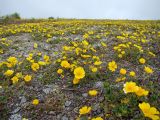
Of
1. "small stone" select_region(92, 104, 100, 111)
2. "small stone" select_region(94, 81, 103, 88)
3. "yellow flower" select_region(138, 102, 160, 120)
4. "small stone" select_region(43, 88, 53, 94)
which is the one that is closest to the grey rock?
"small stone" select_region(43, 88, 53, 94)

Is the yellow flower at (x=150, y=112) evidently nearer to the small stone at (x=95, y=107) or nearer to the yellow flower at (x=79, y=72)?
the small stone at (x=95, y=107)

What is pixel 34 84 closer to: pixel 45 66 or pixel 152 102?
pixel 45 66

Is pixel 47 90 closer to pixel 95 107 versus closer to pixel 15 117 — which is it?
pixel 15 117

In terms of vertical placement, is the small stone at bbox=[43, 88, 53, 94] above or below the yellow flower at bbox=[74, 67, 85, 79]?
below

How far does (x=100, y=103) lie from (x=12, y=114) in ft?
5.97


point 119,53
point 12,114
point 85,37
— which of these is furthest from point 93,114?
point 85,37

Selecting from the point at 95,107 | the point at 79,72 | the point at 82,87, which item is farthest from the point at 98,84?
the point at 95,107

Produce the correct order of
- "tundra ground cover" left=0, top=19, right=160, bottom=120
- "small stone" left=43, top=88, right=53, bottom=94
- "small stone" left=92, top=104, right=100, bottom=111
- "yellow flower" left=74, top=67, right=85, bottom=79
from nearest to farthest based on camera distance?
"tundra ground cover" left=0, top=19, right=160, bottom=120, "small stone" left=92, top=104, right=100, bottom=111, "yellow flower" left=74, top=67, right=85, bottom=79, "small stone" left=43, top=88, right=53, bottom=94

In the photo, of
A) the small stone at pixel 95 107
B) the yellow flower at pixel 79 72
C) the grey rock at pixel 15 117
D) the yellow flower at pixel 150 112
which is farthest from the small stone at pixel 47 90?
the yellow flower at pixel 150 112

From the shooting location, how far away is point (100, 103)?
20.6ft

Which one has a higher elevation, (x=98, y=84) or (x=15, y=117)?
(x=98, y=84)

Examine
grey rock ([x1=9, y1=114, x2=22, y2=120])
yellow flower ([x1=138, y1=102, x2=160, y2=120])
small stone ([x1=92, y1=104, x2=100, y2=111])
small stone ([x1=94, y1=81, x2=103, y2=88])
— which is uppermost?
yellow flower ([x1=138, y1=102, x2=160, y2=120])

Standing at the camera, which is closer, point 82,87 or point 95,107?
point 95,107

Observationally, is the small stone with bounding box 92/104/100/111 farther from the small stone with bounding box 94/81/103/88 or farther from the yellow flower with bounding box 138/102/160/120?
the yellow flower with bounding box 138/102/160/120
